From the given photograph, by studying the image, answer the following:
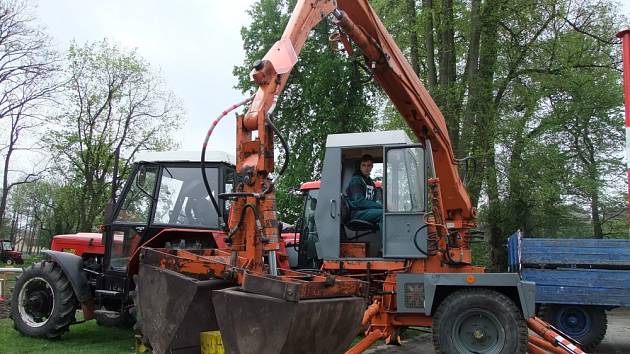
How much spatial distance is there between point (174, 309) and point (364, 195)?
159 inches

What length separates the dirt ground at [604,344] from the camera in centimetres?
893

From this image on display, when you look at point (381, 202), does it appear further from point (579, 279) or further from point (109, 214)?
point (579, 279)

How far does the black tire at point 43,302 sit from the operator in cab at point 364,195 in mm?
4418

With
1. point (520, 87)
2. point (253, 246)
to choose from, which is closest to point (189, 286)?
point (253, 246)

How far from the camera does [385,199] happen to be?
7777mm

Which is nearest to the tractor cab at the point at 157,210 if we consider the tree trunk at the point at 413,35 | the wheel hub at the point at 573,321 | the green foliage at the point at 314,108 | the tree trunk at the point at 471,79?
the wheel hub at the point at 573,321

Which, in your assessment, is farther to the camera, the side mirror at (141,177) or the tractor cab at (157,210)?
the side mirror at (141,177)

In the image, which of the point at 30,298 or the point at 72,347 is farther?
the point at 30,298

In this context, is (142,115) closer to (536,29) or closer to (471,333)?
(536,29)

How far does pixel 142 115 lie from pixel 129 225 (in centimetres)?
2997

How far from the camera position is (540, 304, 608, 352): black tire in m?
9.97

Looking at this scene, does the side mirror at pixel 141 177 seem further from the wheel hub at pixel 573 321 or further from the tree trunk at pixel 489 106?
the tree trunk at pixel 489 106

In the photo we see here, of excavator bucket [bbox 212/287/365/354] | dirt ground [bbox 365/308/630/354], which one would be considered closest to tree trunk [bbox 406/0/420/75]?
dirt ground [bbox 365/308/630/354]

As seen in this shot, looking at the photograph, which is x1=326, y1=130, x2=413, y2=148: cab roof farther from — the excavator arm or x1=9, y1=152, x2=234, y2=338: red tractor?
x1=9, y1=152, x2=234, y2=338: red tractor
